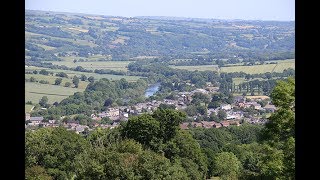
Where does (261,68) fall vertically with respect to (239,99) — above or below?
above

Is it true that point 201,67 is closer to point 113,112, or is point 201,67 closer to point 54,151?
point 113,112

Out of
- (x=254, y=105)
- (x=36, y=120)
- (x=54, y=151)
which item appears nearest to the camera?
(x=54, y=151)

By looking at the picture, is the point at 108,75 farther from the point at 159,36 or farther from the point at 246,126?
the point at 246,126

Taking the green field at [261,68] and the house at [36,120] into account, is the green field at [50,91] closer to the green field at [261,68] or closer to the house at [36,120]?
the house at [36,120]

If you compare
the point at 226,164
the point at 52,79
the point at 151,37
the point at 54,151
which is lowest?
the point at 226,164

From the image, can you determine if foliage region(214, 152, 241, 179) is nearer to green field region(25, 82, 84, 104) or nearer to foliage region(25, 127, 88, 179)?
foliage region(25, 127, 88, 179)

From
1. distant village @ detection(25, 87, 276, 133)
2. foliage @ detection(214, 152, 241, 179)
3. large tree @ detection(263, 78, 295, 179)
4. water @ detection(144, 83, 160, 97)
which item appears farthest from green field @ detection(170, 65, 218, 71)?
large tree @ detection(263, 78, 295, 179)

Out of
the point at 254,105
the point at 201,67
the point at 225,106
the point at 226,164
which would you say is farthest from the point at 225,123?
the point at 201,67
